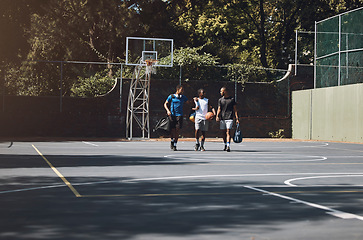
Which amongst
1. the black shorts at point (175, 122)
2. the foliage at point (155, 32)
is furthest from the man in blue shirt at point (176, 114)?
the foliage at point (155, 32)

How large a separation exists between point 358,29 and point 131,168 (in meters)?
19.8

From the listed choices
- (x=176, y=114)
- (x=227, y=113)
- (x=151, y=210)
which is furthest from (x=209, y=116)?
(x=151, y=210)

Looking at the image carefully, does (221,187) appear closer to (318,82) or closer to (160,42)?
(160,42)

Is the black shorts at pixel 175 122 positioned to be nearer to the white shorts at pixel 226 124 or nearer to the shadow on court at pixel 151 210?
the white shorts at pixel 226 124

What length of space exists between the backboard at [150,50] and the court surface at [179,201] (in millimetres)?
17456

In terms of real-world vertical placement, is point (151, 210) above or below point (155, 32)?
below

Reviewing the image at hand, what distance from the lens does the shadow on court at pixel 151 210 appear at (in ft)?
20.2

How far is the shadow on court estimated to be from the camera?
20.2ft

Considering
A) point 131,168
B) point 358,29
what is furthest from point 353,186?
point 358,29

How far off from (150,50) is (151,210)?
2450 cm

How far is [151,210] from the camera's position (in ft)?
24.8

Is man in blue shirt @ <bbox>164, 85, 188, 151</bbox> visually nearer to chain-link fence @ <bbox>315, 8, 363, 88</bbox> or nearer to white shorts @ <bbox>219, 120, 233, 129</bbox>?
white shorts @ <bbox>219, 120, 233, 129</bbox>

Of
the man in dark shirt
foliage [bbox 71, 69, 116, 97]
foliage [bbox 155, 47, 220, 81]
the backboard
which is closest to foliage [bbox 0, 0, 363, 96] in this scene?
foliage [bbox 155, 47, 220, 81]

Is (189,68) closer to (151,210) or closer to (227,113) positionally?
(227,113)
